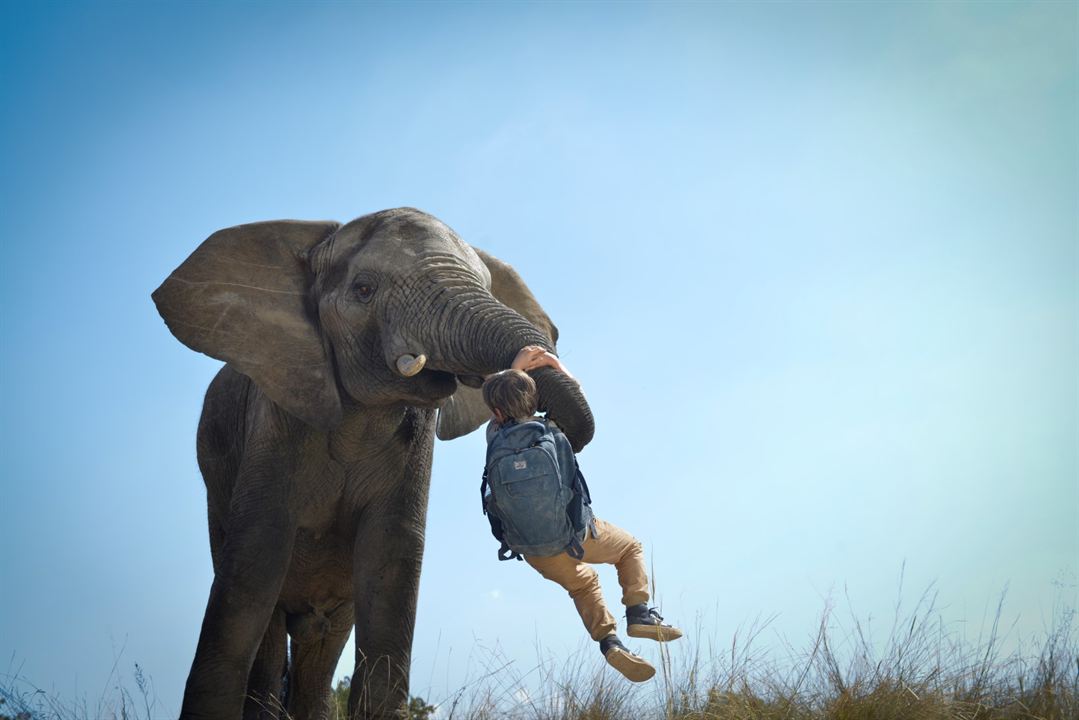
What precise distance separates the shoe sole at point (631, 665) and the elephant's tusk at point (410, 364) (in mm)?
2421

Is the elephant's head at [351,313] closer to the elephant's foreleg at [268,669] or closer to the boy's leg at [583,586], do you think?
the boy's leg at [583,586]

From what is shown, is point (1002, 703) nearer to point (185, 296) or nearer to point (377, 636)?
point (377, 636)

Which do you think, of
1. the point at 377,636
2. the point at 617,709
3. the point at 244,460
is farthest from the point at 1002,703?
the point at 244,460

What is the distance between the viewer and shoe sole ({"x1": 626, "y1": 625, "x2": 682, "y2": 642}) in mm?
6680

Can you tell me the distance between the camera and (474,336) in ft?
25.2

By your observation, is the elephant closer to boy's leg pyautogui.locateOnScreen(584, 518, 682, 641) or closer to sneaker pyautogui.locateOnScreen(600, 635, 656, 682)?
boy's leg pyautogui.locateOnScreen(584, 518, 682, 641)

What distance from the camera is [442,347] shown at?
7.88 metres

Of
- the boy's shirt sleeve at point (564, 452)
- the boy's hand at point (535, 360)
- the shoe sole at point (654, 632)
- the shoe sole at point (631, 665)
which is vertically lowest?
the shoe sole at point (631, 665)

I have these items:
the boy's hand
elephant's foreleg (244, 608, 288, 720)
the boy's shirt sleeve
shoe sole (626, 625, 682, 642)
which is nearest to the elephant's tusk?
the boy's hand

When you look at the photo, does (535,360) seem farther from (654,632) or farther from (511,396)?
(654,632)

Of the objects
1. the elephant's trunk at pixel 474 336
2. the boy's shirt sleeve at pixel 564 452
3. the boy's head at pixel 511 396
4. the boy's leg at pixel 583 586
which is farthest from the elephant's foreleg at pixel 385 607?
the boy's shirt sleeve at pixel 564 452

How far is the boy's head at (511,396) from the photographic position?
6523 millimetres

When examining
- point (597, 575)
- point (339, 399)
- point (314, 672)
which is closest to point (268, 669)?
point (314, 672)

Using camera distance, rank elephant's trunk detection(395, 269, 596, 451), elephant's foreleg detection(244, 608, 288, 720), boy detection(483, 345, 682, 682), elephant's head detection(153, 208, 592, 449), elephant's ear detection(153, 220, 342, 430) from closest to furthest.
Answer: boy detection(483, 345, 682, 682) < elephant's trunk detection(395, 269, 596, 451) < elephant's head detection(153, 208, 592, 449) < elephant's ear detection(153, 220, 342, 430) < elephant's foreleg detection(244, 608, 288, 720)
